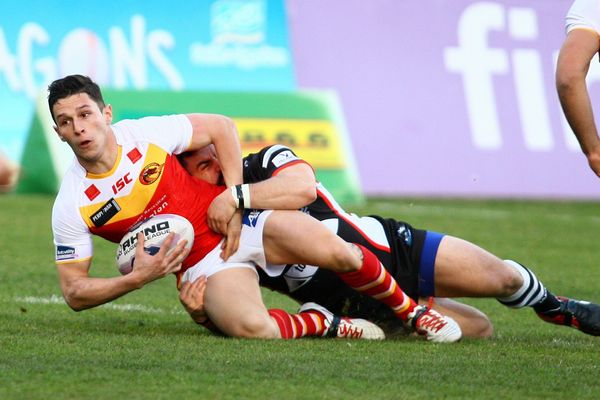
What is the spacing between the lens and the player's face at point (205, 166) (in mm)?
6535

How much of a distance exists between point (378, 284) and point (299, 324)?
429 mm

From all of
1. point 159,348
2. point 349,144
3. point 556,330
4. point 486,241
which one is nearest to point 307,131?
point 349,144

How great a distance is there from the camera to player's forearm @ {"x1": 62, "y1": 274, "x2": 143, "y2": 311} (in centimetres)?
596

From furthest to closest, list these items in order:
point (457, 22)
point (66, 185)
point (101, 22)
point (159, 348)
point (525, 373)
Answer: point (457, 22)
point (101, 22)
point (66, 185)
point (159, 348)
point (525, 373)

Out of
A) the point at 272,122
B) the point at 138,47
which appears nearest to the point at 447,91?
the point at 272,122

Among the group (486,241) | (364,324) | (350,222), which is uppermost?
(350,222)

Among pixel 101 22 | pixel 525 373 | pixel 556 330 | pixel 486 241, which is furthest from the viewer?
pixel 101 22

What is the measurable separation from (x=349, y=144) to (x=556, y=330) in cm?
773

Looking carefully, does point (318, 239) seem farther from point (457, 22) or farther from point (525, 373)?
point (457, 22)

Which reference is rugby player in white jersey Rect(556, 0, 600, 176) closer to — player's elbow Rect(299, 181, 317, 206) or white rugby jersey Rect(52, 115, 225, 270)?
player's elbow Rect(299, 181, 317, 206)

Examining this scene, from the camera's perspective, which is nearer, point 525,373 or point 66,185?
point 525,373

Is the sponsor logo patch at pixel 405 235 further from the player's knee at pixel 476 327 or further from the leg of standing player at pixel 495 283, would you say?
the player's knee at pixel 476 327

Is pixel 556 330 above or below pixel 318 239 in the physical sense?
below

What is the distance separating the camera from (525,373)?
17.3 feet
